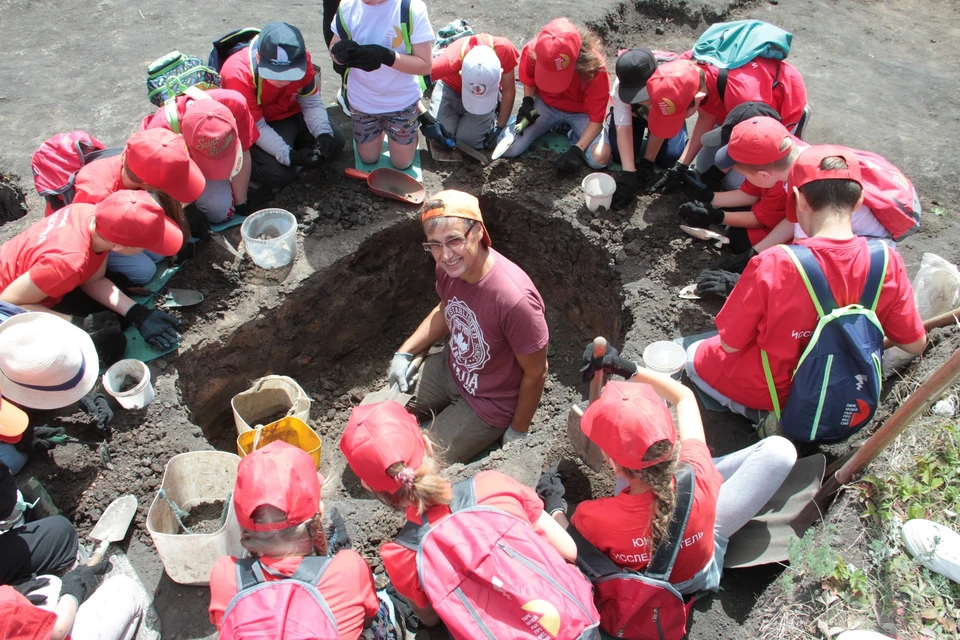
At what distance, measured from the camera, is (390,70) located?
475 centimetres

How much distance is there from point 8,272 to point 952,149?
7.09 meters

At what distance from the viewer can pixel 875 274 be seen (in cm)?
280

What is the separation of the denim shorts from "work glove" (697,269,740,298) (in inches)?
99.9

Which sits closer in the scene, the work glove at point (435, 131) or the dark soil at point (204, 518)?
the dark soil at point (204, 518)

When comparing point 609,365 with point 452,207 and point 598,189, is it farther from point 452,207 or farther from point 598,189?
A: point 598,189

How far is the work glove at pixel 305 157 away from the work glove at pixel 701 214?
9.25 ft

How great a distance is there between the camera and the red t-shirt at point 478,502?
229 cm

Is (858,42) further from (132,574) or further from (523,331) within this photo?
(132,574)

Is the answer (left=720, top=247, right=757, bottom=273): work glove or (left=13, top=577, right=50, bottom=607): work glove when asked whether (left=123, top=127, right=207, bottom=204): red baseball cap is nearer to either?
(left=13, top=577, right=50, bottom=607): work glove

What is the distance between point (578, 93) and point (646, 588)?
3.94 meters

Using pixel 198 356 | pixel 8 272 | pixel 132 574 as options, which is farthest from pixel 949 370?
pixel 8 272

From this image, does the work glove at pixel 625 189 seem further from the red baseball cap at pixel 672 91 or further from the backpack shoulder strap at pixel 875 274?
the backpack shoulder strap at pixel 875 274

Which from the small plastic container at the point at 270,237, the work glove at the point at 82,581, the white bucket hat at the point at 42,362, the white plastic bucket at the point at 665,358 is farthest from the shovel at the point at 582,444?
the white bucket hat at the point at 42,362

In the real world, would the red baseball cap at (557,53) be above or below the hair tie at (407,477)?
above
